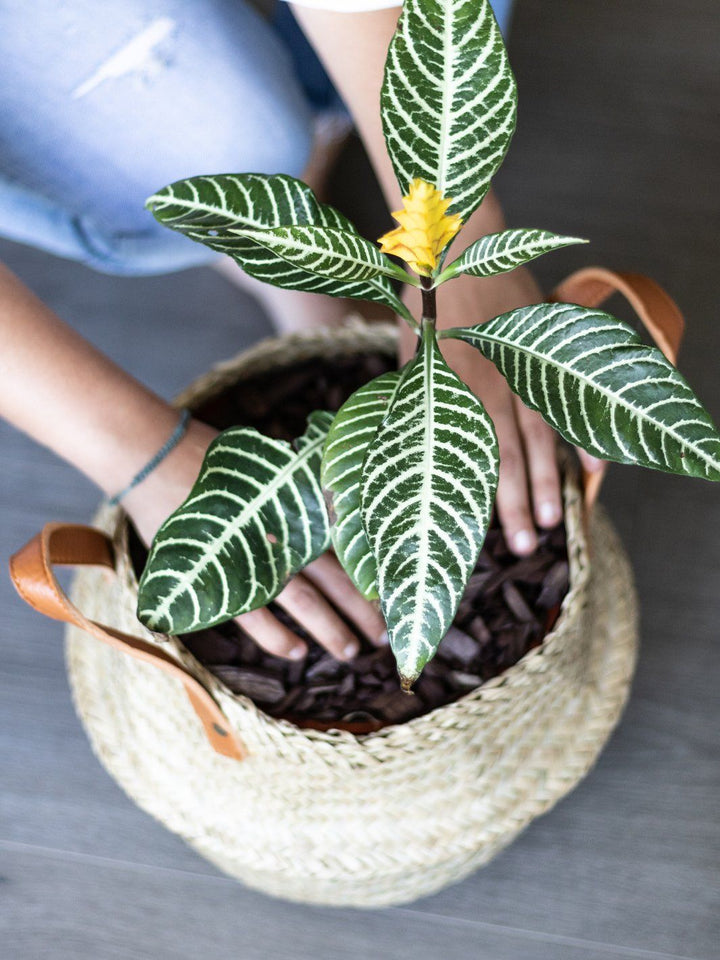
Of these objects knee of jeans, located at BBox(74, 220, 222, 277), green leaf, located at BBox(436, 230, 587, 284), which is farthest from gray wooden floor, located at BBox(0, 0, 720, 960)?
green leaf, located at BBox(436, 230, 587, 284)

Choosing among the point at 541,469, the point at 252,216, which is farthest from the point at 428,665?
the point at 252,216

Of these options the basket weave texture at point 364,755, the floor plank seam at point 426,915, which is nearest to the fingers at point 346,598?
the basket weave texture at point 364,755

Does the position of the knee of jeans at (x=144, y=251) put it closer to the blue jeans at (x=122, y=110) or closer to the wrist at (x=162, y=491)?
the blue jeans at (x=122, y=110)

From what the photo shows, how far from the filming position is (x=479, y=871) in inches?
42.4

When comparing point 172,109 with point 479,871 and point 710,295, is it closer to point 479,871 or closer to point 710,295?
point 710,295

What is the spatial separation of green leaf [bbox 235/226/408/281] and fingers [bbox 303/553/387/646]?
0.31 metres

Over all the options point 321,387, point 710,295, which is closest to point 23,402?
Result: point 321,387

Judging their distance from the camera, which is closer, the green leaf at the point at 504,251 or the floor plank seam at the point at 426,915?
the green leaf at the point at 504,251

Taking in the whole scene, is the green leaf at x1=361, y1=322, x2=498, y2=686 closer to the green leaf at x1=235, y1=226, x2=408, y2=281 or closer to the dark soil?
the green leaf at x1=235, y1=226, x2=408, y2=281

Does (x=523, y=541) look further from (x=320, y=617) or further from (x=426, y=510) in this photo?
(x=426, y=510)

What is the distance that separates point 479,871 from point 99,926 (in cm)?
48

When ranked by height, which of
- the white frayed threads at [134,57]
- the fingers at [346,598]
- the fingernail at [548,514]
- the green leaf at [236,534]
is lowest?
the fingernail at [548,514]

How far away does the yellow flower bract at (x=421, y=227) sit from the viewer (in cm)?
46

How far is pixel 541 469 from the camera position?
0.81 metres
